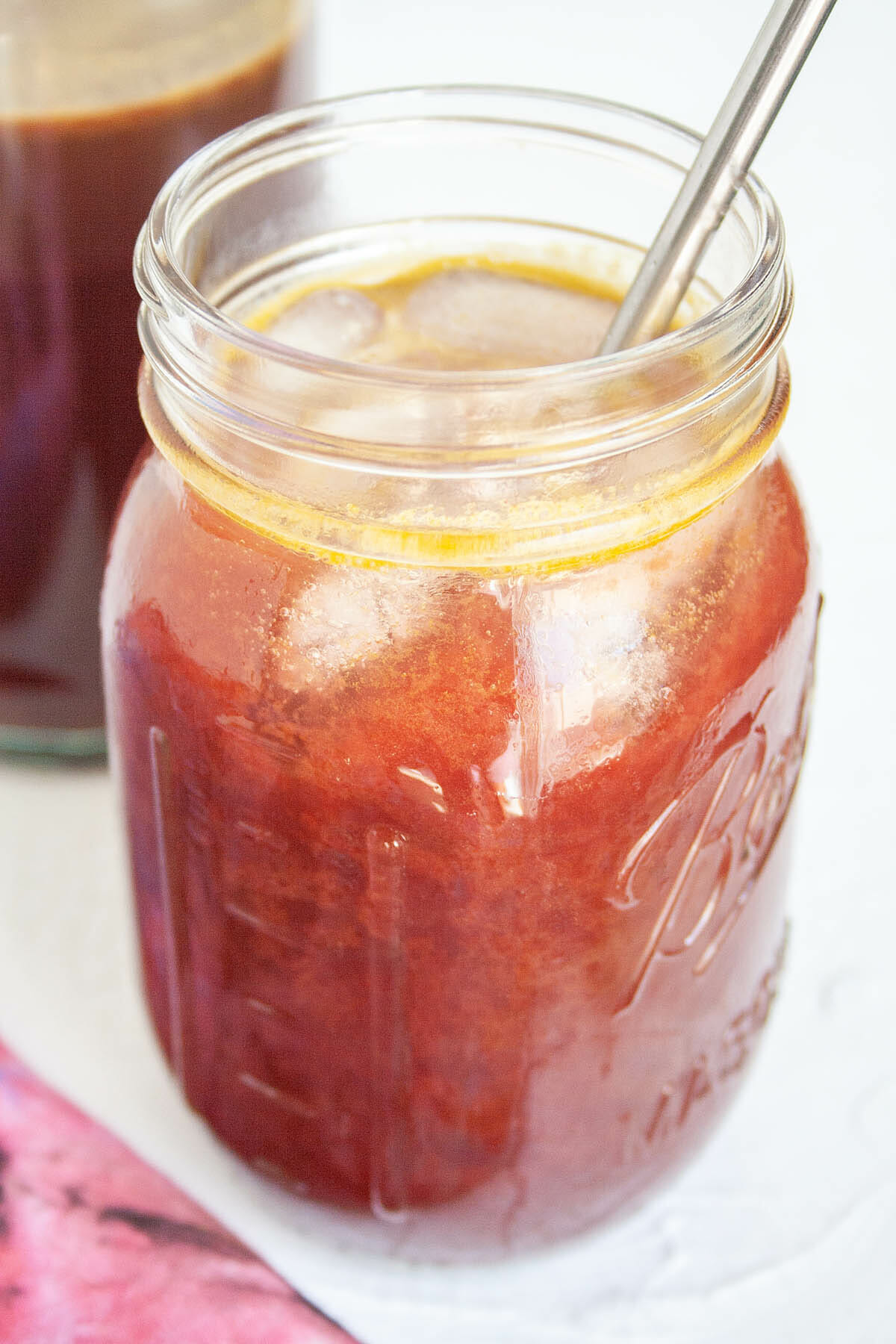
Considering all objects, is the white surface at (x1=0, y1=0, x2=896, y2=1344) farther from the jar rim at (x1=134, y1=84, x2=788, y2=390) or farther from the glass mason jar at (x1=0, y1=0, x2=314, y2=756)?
the jar rim at (x1=134, y1=84, x2=788, y2=390)

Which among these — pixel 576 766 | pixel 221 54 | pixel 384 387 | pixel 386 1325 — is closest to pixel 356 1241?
pixel 386 1325

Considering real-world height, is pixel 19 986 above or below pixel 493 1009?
below

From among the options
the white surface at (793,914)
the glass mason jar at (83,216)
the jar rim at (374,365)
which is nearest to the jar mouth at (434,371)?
the jar rim at (374,365)

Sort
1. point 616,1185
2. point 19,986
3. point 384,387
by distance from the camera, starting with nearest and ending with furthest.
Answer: point 384,387 → point 616,1185 → point 19,986

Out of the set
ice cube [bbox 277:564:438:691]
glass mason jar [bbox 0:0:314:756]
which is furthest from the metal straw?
glass mason jar [bbox 0:0:314:756]

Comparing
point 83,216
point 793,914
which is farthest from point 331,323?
point 793,914

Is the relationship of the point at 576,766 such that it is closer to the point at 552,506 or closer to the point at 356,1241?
the point at 552,506

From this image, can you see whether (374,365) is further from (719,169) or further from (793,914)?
(793,914)
